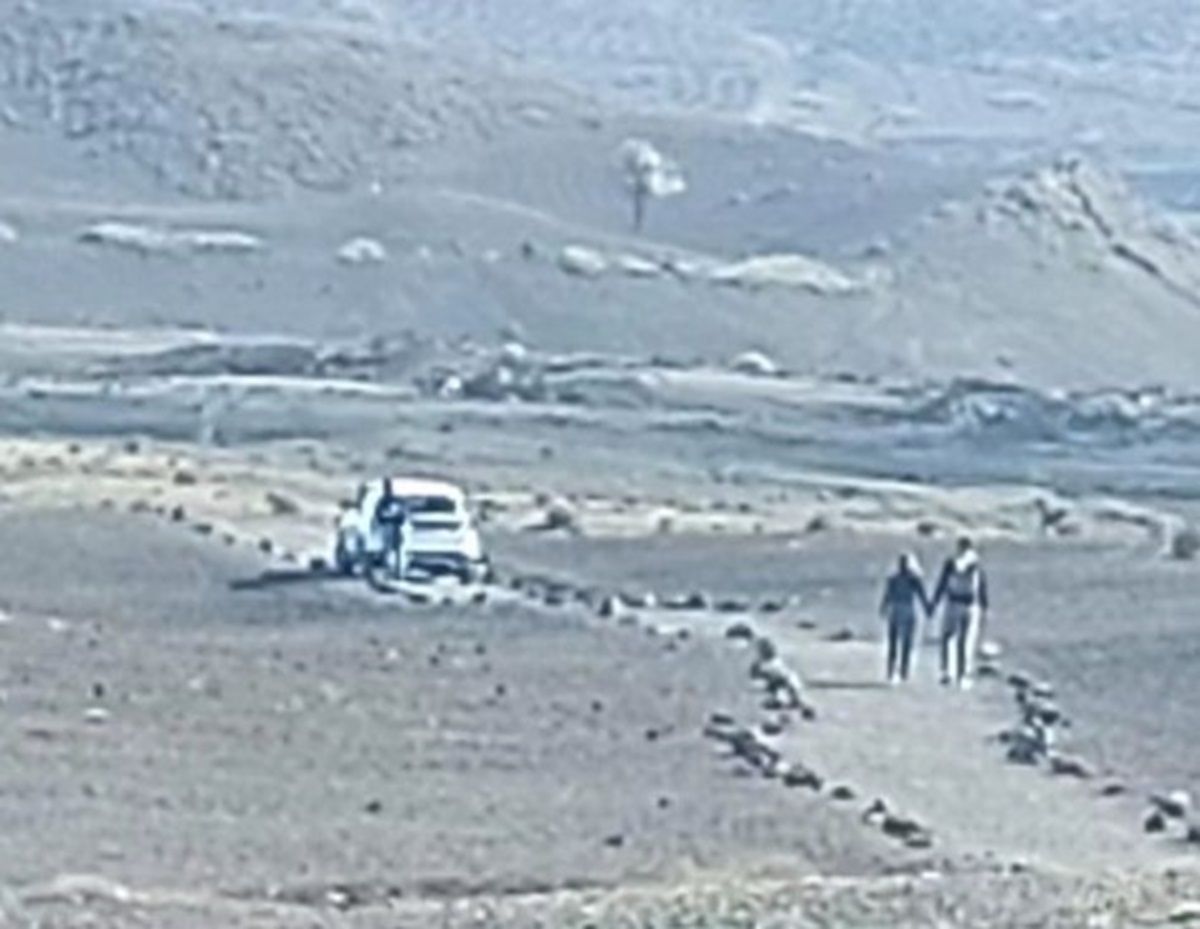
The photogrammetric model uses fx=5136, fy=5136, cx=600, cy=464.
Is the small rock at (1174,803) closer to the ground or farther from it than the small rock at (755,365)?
farther from it

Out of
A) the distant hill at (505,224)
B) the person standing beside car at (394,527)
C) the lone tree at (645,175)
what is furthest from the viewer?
the lone tree at (645,175)

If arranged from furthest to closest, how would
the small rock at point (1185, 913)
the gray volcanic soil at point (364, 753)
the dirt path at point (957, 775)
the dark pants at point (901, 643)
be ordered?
the dark pants at point (901, 643), the dirt path at point (957, 775), the gray volcanic soil at point (364, 753), the small rock at point (1185, 913)

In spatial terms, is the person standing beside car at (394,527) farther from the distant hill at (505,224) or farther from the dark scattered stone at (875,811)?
the distant hill at (505,224)

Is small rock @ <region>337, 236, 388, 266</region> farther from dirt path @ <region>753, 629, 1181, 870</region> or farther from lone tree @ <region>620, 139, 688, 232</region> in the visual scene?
dirt path @ <region>753, 629, 1181, 870</region>

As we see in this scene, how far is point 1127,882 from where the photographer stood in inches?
1013

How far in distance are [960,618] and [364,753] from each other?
34.7 feet

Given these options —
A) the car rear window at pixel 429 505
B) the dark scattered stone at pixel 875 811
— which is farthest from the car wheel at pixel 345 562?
the dark scattered stone at pixel 875 811

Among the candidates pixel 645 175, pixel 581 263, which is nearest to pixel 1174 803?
pixel 581 263

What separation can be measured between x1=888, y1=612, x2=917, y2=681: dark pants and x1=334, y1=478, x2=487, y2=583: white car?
13414 mm

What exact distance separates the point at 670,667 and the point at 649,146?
115170 mm

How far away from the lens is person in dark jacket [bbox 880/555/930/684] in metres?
45.0

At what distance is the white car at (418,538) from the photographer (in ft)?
194

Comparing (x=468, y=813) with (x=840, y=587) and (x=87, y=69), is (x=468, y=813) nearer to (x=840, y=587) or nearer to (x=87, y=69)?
(x=840, y=587)

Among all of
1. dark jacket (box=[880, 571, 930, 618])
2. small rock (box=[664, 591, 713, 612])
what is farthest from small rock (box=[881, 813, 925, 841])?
small rock (box=[664, 591, 713, 612])
